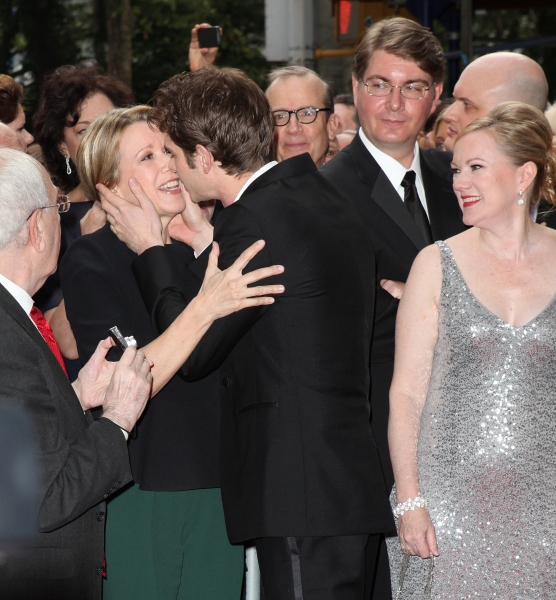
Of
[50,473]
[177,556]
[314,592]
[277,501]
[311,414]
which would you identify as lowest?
[177,556]

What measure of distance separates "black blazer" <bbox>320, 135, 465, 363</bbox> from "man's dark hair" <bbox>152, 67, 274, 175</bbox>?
550mm

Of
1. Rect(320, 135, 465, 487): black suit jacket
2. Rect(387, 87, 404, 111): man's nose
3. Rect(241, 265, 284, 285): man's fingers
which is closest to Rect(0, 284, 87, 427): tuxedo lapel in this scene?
Rect(241, 265, 284, 285): man's fingers

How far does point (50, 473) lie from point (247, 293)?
79 centimetres

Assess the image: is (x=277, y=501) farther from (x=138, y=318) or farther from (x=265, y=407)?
(x=138, y=318)

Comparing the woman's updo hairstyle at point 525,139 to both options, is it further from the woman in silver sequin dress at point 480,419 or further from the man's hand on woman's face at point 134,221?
the man's hand on woman's face at point 134,221

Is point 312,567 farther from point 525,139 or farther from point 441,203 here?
point 441,203

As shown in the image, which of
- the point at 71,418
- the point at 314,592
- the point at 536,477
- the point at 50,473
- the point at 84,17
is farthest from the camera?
the point at 84,17

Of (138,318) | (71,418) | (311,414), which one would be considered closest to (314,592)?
(311,414)

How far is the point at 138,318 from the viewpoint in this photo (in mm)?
3174

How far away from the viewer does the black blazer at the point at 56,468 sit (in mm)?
2279

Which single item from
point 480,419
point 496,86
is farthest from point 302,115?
point 480,419

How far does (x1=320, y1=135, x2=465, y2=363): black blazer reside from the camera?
3.47 metres

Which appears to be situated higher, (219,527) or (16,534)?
(16,534)

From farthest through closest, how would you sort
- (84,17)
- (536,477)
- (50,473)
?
(84,17)
(536,477)
(50,473)
